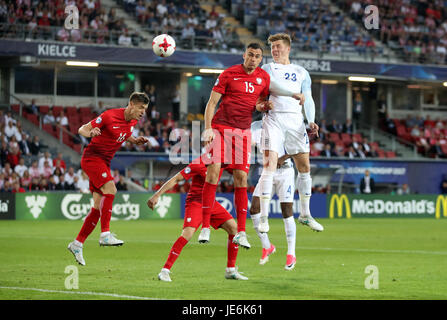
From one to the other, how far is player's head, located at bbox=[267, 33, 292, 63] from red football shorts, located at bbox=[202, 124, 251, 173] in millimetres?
1596

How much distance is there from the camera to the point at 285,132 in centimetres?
1275

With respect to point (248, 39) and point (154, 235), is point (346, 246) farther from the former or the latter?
point (248, 39)

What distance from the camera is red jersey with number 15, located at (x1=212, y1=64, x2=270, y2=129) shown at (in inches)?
452

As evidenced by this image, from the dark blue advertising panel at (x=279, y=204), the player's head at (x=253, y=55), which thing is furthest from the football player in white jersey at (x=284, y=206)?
the dark blue advertising panel at (x=279, y=204)

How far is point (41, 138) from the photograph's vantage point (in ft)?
112

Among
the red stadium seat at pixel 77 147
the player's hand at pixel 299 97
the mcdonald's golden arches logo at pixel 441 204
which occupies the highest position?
the player's hand at pixel 299 97

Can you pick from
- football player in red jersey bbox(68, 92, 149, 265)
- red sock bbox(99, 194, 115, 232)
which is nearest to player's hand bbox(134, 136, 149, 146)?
football player in red jersey bbox(68, 92, 149, 265)

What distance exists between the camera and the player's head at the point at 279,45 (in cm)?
1231

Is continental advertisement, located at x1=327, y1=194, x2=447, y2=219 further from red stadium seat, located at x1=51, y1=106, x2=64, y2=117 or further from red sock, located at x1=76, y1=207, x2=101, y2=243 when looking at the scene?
red sock, located at x1=76, y1=207, x2=101, y2=243

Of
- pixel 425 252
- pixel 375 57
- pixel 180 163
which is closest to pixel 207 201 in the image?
pixel 425 252

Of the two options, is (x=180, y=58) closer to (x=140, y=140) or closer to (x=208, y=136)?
(x=140, y=140)

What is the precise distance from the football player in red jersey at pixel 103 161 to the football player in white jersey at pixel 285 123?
1.95 meters

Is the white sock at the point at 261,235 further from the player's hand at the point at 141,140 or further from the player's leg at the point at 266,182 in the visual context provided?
the player's hand at the point at 141,140

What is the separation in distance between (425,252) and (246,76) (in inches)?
280
